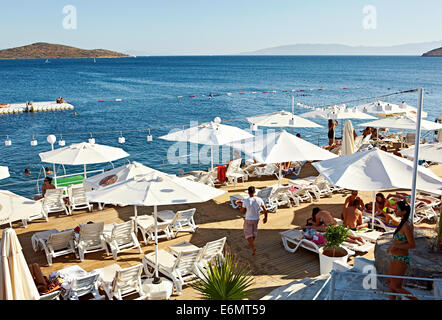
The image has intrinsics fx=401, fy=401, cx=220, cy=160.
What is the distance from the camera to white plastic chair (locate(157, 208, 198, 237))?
942cm

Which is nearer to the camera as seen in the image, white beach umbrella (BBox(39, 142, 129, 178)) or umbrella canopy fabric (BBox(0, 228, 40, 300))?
umbrella canopy fabric (BBox(0, 228, 40, 300))

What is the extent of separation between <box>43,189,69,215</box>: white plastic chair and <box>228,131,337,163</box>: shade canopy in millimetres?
5121

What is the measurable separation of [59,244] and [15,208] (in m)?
1.49

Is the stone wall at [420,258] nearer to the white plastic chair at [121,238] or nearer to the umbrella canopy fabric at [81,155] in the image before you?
the white plastic chair at [121,238]

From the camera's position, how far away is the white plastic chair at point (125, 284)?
256 inches

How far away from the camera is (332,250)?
24.9 feet

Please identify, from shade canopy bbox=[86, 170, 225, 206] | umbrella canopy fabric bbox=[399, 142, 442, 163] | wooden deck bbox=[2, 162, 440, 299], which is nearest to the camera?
shade canopy bbox=[86, 170, 225, 206]

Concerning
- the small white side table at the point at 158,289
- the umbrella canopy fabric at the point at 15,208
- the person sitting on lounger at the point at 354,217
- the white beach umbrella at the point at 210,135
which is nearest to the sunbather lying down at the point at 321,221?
the person sitting on lounger at the point at 354,217

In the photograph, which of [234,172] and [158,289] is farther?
[234,172]

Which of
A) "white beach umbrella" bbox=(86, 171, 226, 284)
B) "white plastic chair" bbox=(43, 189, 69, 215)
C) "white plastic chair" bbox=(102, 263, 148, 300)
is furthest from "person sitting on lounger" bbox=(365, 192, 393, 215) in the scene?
"white plastic chair" bbox=(43, 189, 69, 215)

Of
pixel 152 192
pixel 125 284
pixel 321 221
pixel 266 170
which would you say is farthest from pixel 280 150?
pixel 125 284

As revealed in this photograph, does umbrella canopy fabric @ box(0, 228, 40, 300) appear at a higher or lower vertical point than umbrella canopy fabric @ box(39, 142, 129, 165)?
lower

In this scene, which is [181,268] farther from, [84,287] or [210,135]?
[210,135]

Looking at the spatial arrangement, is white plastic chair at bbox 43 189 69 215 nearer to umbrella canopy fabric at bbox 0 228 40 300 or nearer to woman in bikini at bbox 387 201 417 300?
umbrella canopy fabric at bbox 0 228 40 300
